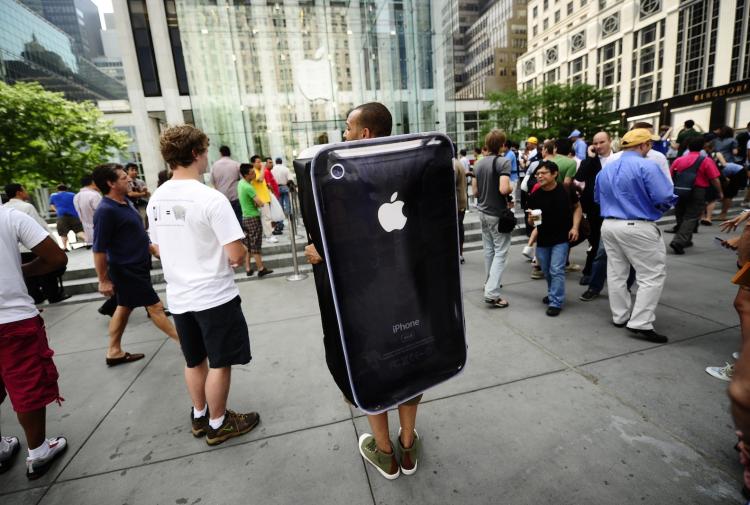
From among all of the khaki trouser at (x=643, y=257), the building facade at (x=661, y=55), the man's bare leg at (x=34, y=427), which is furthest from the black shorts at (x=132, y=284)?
the building facade at (x=661, y=55)

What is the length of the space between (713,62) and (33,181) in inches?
2079

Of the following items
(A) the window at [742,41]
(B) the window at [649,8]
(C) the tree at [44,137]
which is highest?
(B) the window at [649,8]

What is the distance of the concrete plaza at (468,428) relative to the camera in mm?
1986

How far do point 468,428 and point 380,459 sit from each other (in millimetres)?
714

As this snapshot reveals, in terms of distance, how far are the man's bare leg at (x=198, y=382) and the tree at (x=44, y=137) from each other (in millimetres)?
21623

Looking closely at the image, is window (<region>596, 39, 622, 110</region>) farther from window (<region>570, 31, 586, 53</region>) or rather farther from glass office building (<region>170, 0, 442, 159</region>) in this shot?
glass office building (<region>170, 0, 442, 159</region>)

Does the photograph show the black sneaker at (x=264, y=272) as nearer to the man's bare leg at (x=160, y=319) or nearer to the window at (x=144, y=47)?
the man's bare leg at (x=160, y=319)

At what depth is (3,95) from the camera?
17062 millimetres

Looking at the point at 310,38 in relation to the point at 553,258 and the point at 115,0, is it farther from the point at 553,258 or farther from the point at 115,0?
the point at 115,0

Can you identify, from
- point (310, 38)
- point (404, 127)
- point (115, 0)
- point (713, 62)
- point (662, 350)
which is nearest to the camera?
point (662, 350)

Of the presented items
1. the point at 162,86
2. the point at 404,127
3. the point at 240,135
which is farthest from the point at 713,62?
the point at 162,86

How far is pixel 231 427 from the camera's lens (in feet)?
8.27

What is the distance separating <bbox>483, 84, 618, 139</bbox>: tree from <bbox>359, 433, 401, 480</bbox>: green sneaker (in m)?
39.1

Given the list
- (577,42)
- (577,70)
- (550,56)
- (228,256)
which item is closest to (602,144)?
(228,256)
